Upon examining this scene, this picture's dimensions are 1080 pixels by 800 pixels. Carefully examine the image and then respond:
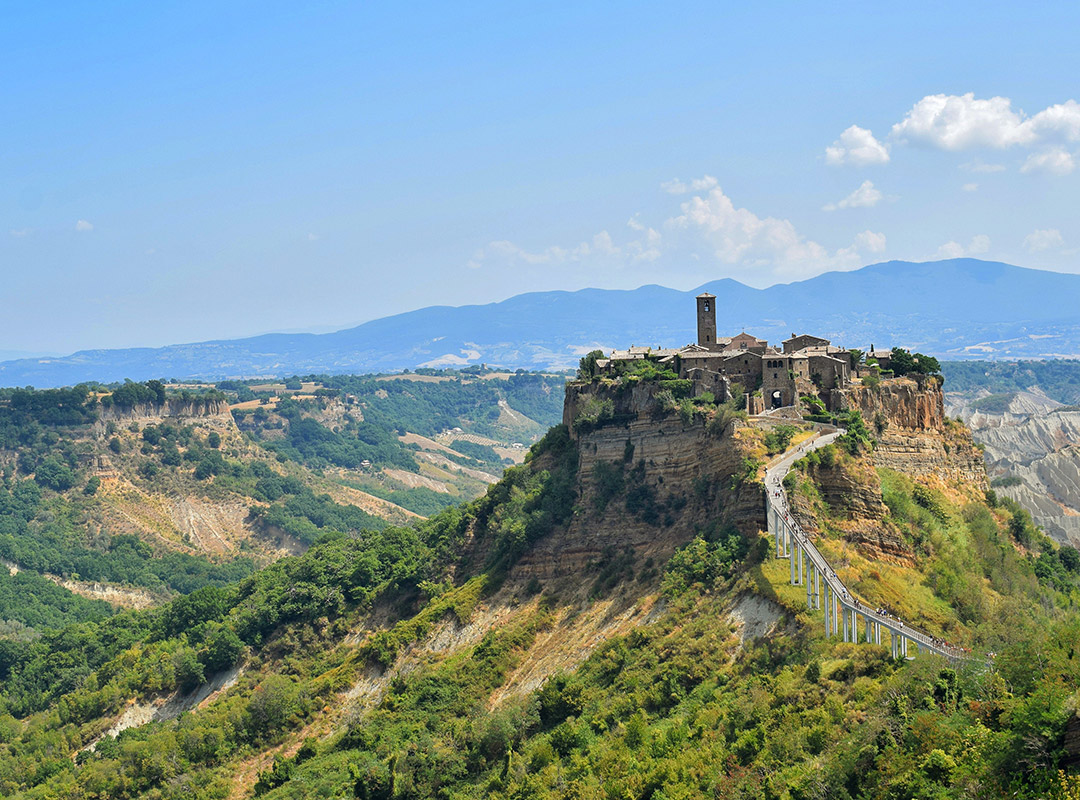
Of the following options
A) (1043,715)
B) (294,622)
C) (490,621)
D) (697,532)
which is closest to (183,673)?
(294,622)

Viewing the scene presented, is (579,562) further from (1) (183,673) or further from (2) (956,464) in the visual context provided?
(1) (183,673)

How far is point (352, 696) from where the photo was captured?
215 feet

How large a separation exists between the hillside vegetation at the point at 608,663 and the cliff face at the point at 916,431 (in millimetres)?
1463

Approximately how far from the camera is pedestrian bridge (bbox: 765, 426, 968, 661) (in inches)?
1625

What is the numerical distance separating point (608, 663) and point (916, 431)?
73.0ft

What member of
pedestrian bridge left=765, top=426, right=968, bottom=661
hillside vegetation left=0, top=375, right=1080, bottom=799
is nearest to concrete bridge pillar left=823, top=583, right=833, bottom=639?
pedestrian bridge left=765, top=426, right=968, bottom=661

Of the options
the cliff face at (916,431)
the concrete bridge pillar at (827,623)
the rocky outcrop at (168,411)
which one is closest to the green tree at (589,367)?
the cliff face at (916,431)

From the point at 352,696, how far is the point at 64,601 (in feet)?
206

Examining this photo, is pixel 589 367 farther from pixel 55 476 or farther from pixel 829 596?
pixel 55 476

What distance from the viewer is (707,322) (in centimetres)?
7181

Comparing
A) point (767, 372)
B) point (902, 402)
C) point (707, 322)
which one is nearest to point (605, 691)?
point (767, 372)

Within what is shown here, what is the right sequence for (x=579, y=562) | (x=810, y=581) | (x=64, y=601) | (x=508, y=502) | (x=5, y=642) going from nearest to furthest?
(x=810, y=581)
(x=579, y=562)
(x=508, y=502)
(x=5, y=642)
(x=64, y=601)

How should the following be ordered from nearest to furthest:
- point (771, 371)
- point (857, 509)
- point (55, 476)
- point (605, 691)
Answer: point (605, 691) < point (857, 509) < point (771, 371) < point (55, 476)

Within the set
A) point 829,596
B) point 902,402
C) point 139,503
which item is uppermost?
point 902,402
